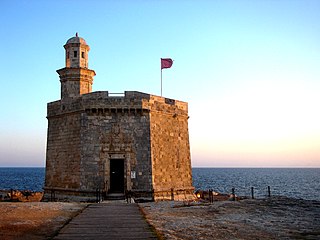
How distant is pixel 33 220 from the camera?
11812 mm

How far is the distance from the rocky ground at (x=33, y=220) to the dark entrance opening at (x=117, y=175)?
632 cm

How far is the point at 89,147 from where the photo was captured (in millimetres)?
21328

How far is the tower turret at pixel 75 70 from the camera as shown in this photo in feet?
83.0

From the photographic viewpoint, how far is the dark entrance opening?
2157 centimetres

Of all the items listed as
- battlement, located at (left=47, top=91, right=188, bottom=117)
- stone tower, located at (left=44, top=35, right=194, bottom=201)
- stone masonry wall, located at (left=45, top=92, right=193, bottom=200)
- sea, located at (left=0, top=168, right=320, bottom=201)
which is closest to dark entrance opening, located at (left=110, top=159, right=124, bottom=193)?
stone tower, located at (left=44, top=35, right=194, bottom=201)

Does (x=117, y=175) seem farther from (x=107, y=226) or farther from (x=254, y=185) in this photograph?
(x=254, y=185)

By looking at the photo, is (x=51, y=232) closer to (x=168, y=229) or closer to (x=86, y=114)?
(x=168, y=229)

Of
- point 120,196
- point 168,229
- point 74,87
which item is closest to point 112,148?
point 120,196

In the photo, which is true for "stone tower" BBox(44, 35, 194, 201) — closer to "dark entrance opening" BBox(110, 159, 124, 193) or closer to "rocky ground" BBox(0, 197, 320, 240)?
"dark entrance opening" BBox(110, 159, 124, 193)

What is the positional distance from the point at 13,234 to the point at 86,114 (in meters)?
12.7

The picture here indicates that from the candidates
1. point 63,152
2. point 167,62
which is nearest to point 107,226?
point 63,152

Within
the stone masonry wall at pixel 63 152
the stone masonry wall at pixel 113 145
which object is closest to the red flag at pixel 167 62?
the stone masonry wall at pixel 113 145

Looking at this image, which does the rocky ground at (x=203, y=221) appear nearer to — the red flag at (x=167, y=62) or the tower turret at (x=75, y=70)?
the red flag at (x=167, y=62)

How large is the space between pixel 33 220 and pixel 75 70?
50.2 feet
